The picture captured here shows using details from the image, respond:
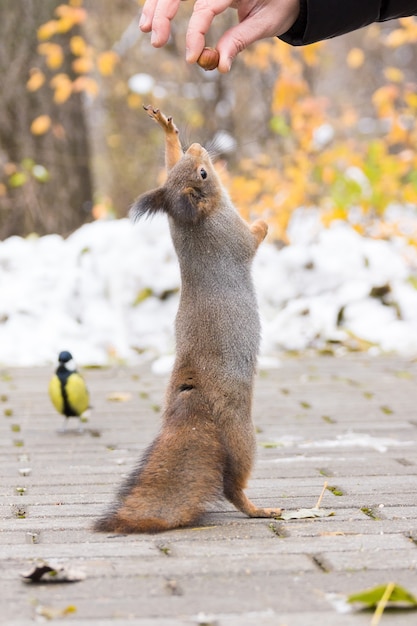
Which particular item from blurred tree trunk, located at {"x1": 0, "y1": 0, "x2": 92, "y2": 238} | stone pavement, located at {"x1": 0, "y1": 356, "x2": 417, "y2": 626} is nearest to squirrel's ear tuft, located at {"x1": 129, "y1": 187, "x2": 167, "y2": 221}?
stone pavement, located at {"x1": 0, "y1": 356, "x2": 417, "y2": 626}

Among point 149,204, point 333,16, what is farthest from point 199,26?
point 149,204

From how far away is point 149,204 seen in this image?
12.0 feet

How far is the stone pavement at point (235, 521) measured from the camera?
2.51 meters

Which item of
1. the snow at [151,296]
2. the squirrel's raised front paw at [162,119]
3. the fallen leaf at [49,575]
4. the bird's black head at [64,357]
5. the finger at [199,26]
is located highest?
the finger at [199,26]

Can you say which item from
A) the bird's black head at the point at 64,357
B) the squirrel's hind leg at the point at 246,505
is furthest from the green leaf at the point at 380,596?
the bird's black head at the point at 64,357

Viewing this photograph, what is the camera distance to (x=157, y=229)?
8578 millimetres

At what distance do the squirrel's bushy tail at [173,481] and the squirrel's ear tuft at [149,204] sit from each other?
27.3 inches

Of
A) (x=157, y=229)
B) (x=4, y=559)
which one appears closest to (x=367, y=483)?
(x=4, y=559)

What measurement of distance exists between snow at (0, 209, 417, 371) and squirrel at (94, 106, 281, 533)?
12.2 ft

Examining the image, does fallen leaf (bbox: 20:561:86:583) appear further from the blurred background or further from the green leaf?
the blurred background

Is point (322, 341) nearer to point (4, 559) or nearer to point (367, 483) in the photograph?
point (367, 483)

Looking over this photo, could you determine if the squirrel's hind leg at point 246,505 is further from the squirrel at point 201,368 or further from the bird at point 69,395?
the bird at point 69,395

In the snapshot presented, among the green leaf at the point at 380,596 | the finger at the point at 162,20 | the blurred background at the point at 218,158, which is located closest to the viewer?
the green leaf at the point at 380,596

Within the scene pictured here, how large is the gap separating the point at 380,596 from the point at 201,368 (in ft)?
4.24
